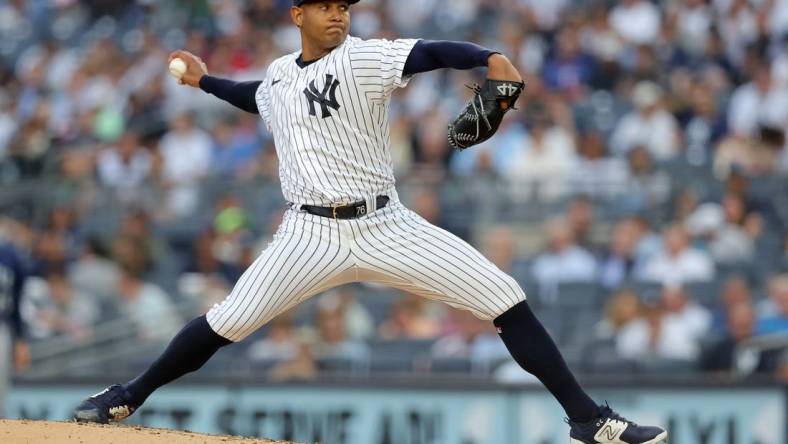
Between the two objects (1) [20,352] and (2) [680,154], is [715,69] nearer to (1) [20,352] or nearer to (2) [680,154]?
(2) [680,154]

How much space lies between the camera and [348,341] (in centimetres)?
979

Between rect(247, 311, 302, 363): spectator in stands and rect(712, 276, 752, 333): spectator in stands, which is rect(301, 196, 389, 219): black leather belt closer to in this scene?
rect(247, 311, 302, 363): spectator in stands

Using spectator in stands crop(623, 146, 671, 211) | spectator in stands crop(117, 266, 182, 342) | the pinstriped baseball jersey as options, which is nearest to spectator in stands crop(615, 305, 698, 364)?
spectator in stands crop(623, 146, 671, 211)

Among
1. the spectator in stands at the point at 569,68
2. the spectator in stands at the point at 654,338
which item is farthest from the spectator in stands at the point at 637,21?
the spectator in stands at the point at 654,338

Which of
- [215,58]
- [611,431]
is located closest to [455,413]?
[611,431]

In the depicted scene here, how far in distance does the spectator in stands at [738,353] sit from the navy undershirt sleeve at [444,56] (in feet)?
16.0

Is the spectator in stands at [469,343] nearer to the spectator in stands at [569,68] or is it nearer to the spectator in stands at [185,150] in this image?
the spectator in stands at [185,150]

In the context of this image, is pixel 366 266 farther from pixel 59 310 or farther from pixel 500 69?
pixel 59 310

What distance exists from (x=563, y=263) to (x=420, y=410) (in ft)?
6.03

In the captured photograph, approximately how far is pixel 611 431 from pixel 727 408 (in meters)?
3.56

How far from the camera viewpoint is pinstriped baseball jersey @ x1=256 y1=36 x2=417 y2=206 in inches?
199

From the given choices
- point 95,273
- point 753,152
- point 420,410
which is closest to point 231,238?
point 95,273

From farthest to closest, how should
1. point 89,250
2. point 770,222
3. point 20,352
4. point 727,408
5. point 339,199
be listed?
point 89,250, point 770,222, point 20,352, point 727,408, point 339,199

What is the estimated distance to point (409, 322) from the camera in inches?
392
